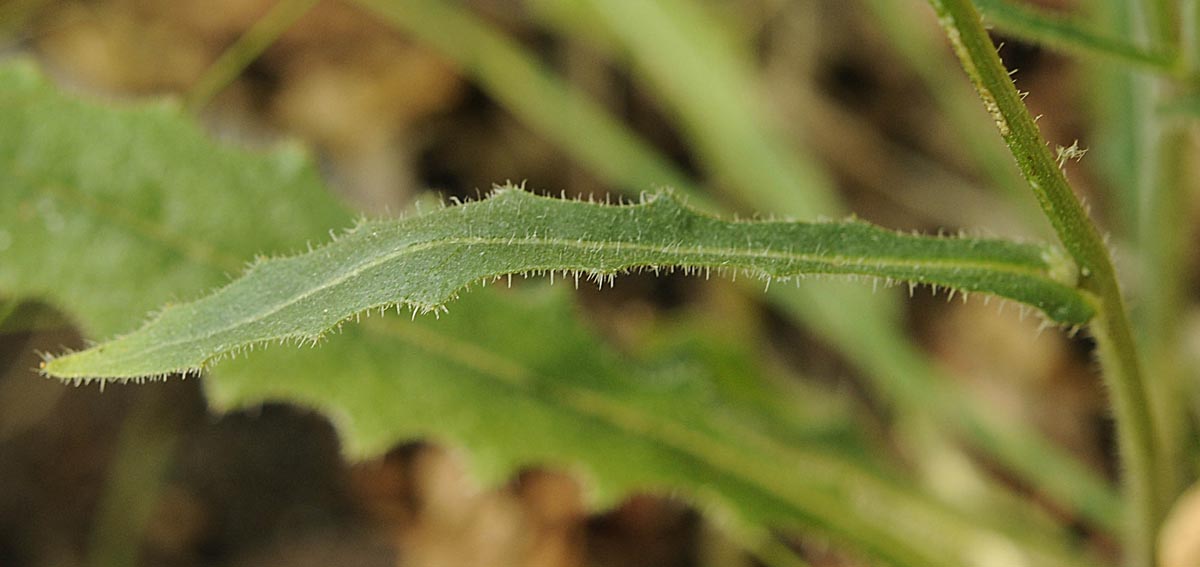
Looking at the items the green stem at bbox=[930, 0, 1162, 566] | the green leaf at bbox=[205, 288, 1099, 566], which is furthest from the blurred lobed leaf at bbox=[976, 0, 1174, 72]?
the green leaf at bbox=[205, 288, 1099, 566]

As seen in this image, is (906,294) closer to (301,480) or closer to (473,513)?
(473,513)

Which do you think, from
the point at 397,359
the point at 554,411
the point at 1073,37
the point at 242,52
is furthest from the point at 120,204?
the point at 1073,37

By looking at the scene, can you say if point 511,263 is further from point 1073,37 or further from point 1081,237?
point 1073,37

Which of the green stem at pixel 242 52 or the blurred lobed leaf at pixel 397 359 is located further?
the green stem at pixel 242 52

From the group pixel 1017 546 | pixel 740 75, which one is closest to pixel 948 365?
pixel 1017 546

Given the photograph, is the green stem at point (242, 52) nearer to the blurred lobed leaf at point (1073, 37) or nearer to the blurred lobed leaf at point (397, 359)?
the blurred lobed leaf at point (397, 359)

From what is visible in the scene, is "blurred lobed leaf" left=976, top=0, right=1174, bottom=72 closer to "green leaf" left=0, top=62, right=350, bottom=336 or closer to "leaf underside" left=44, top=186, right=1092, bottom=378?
"leaf underside" left=44, top=186, right=1092, bottom=378

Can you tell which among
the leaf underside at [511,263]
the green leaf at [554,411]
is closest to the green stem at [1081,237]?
the leaf underside at [511,263]
